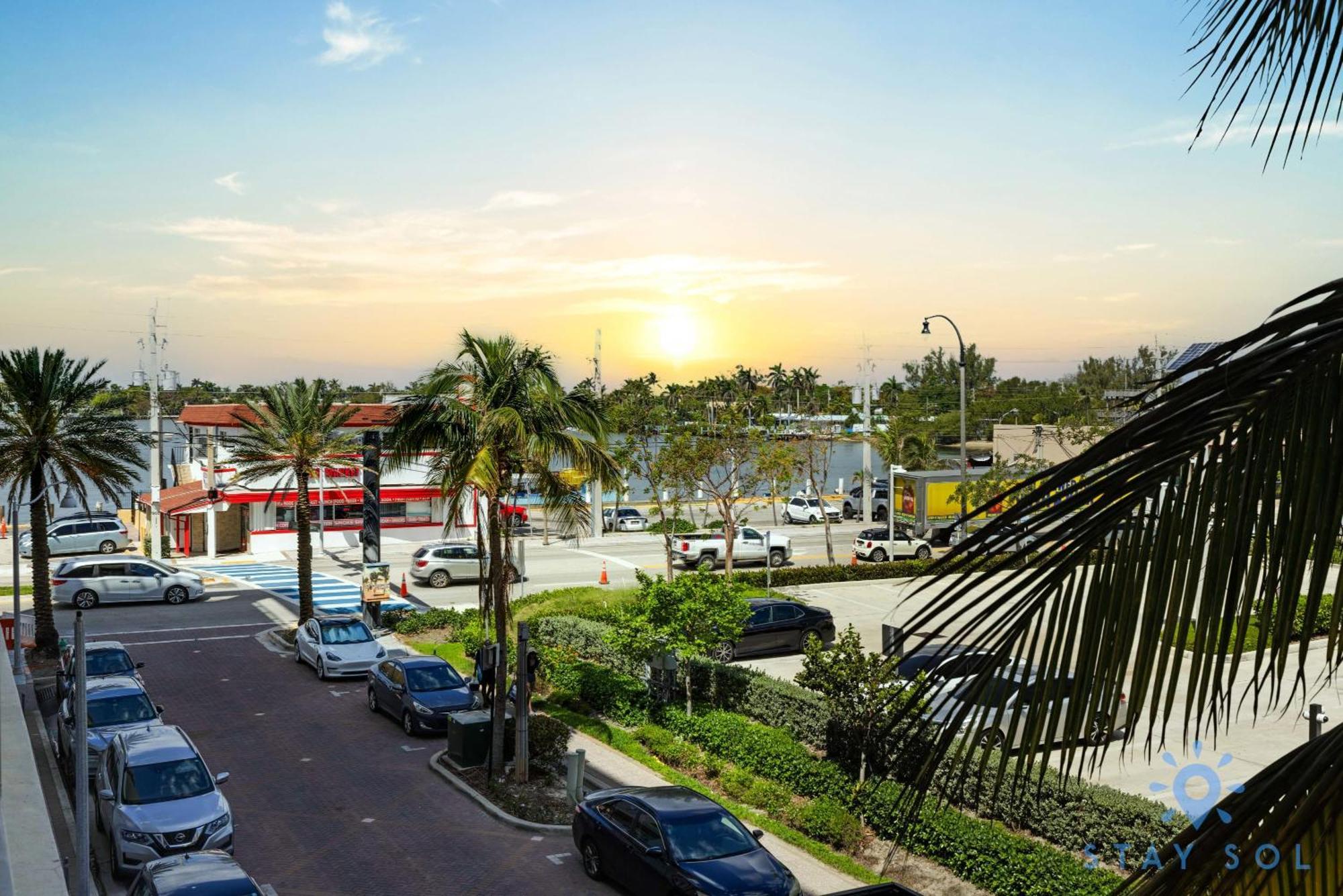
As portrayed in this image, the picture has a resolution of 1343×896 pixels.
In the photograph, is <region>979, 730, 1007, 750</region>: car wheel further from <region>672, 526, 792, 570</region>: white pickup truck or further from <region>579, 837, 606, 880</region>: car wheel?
<region>672, 526, 792, 570</region>: white pickup truck

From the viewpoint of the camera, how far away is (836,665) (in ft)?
59.3

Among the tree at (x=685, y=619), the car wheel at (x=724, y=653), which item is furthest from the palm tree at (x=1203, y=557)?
the car wheel at (x=724, y=653)

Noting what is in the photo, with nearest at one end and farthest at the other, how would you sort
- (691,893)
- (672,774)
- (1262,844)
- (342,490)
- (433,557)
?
(1262,844) → (691,893) → (672,774) → (433,557) → (342,490)

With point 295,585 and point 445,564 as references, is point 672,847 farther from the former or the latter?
point 295,585

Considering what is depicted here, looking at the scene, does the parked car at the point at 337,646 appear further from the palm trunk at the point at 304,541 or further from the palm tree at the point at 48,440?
the palm tree at the point at 48,440

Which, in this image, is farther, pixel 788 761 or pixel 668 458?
pixel 668 458

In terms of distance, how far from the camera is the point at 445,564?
134 feet

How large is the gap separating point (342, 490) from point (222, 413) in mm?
7411

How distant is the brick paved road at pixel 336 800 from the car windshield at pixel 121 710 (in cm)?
154

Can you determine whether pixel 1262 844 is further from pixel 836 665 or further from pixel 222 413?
pixel 222 413

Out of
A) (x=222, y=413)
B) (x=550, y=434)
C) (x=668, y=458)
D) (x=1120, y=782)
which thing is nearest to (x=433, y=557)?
(x=668, y=458)

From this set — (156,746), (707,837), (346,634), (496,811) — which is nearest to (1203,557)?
(707,837)

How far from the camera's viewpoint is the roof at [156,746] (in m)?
17.3

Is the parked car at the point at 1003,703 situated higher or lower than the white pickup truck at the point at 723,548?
higher
